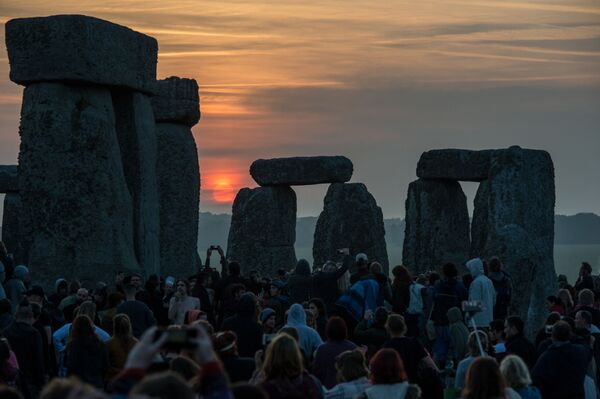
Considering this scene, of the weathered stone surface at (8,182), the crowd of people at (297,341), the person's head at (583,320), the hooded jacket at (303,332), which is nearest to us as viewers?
the crowd of people at (297,341)

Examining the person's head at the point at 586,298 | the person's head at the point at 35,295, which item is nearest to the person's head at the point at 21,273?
the person's head at the point at 35,295

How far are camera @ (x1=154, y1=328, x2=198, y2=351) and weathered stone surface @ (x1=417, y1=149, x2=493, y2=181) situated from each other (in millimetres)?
22580

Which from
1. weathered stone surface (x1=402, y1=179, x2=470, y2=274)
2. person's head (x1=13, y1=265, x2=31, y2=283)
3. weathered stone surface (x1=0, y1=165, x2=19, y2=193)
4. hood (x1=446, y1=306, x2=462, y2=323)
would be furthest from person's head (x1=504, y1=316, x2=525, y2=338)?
weathered stone surface (x1=0, y1=165, x2=19, y2=193)

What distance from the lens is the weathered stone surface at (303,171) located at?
33.4 metres

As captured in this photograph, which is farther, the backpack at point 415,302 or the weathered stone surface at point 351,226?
the weathered stone surface at point 351,226

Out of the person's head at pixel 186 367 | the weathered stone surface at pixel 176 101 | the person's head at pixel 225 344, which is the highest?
the weathered stone surface at pixel 176 101

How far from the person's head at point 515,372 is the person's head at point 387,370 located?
0.63 meters

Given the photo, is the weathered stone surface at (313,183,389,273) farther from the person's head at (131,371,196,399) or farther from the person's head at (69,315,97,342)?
the person's head at (131,371,196,399)

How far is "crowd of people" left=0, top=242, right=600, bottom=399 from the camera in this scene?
21.6 feet

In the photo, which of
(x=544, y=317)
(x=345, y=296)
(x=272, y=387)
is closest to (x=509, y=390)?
(x=272, y=387)

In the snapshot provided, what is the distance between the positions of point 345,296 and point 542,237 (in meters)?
12.0

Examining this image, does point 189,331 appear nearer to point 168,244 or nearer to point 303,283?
point 303,283

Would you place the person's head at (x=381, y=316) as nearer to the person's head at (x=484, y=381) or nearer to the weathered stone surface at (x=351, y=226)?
the person's head at (x=484, y=381)

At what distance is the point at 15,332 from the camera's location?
36.7ft
